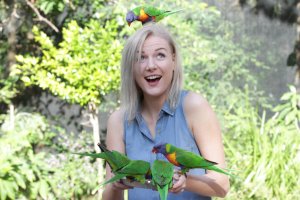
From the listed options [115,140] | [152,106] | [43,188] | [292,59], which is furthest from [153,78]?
[292,59]

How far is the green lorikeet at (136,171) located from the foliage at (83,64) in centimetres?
365

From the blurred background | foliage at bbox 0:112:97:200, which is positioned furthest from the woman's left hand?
foliage at bbox 0:112:97:200

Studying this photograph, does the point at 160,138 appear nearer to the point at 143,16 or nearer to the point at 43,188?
the point at 143,16

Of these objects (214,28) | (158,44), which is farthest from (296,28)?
(158,44)

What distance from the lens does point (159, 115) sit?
2023mm

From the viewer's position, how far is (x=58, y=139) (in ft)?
19.8

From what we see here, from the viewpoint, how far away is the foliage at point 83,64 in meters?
5.30

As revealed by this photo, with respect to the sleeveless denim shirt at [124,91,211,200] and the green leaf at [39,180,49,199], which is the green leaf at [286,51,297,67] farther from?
the sleeveless denim shirt at [124,91,211,200]

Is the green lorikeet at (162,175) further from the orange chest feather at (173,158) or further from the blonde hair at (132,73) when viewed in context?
the blonde hair at (132,73)

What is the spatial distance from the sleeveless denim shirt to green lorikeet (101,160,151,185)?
0.29 metres

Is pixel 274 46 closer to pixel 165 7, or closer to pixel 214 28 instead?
pixel 214 28

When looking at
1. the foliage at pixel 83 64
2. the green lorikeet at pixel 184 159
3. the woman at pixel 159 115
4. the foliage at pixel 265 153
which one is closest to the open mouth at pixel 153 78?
the woman at pixel 159 115

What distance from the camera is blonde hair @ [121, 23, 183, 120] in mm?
1942

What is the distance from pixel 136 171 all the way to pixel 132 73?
17.4 inches
